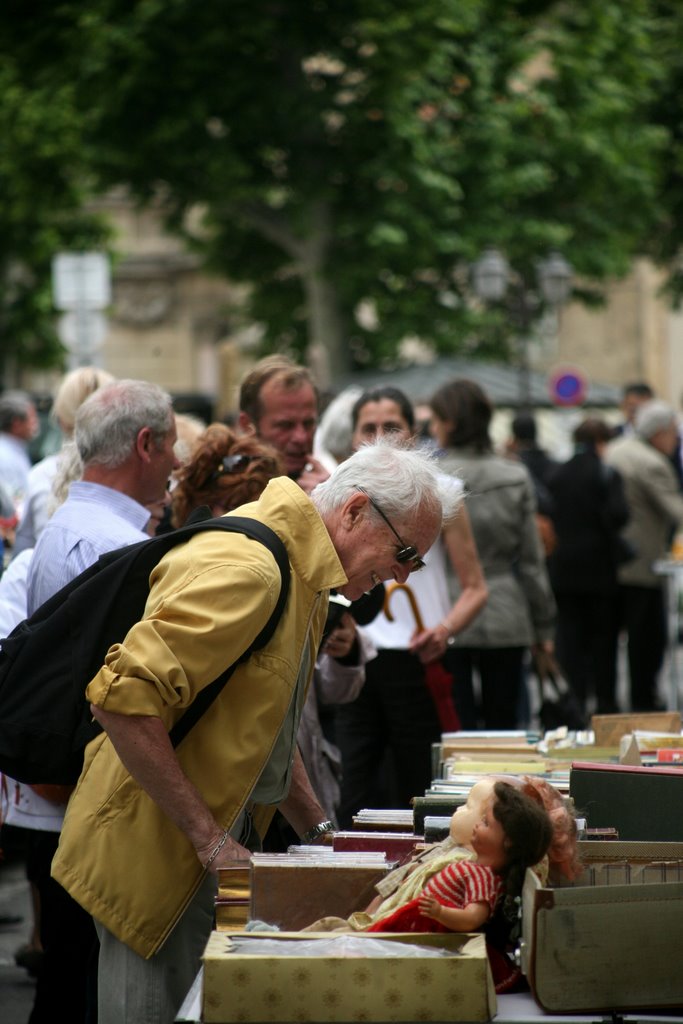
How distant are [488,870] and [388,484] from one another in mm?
799

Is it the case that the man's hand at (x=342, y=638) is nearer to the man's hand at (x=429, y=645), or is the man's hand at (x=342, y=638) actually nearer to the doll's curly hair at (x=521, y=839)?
the man's hand at (x=429, y=645)

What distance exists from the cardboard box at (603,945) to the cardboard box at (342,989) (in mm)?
173

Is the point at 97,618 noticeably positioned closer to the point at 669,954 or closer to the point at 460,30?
the point at 669,954

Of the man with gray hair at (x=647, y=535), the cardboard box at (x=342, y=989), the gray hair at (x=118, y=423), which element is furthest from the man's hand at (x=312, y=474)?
the man with gray hair at (x=647, y=535)

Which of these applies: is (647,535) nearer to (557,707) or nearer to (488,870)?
(557,707)

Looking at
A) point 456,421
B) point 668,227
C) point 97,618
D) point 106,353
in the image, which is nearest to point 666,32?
point 668,227

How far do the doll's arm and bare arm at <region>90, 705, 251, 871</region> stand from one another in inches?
18.5

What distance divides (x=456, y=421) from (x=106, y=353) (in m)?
38.1

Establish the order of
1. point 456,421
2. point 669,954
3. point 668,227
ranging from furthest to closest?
point 668,227, point 456,421, point 669,954

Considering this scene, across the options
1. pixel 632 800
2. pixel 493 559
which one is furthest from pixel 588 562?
pixel 632 800

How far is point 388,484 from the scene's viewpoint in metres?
3.41

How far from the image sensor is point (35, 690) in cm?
355

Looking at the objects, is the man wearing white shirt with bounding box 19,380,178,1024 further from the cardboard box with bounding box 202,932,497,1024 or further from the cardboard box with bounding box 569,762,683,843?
the cardboard box with bounding box 202,932,497,1024

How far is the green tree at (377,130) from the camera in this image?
23219mm
